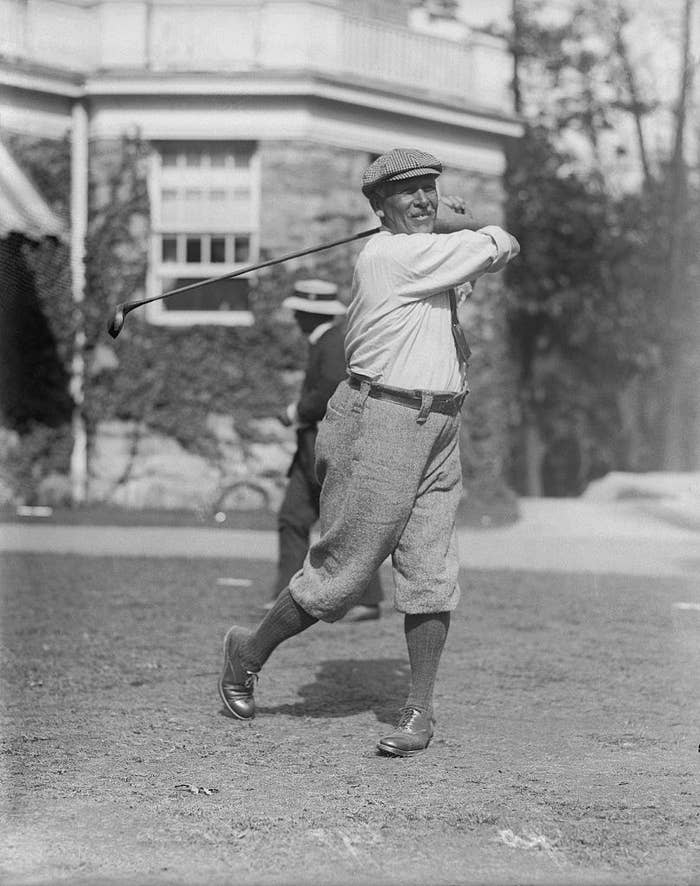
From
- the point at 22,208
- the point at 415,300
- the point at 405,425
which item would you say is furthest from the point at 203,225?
the point at 405,425

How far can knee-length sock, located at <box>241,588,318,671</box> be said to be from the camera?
5.39 m

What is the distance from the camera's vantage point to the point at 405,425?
16.6ft

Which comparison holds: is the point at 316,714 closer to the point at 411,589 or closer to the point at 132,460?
the point at 411,589

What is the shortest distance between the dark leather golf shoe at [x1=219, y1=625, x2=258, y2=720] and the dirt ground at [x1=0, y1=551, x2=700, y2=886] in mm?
71

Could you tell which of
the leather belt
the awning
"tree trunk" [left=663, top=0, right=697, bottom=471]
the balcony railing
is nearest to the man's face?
the leather belt

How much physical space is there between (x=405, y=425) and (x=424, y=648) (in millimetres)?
759

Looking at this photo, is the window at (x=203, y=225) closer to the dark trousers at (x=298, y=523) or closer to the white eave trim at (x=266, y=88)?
the white eave trim at (x=266, y=88)

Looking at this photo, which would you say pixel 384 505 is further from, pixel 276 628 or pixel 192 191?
pixel 192 191

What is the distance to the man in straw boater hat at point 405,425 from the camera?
5.07 metres

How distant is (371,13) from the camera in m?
18.2

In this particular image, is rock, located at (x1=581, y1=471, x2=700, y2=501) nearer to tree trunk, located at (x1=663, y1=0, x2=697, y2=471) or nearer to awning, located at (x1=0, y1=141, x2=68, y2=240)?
awning, located at (x1=0, y1=141, x2=68, y2=240)

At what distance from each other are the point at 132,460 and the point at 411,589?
39.1 ft

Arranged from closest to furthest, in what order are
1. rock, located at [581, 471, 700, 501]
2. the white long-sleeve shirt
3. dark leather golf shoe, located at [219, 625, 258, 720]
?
the white long-sleeve shirt < dark leather golf shoe, located at [219, 625, 258, 720] < rock, located at [581, 471, 700, 501]

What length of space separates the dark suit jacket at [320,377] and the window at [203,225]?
868 cm
